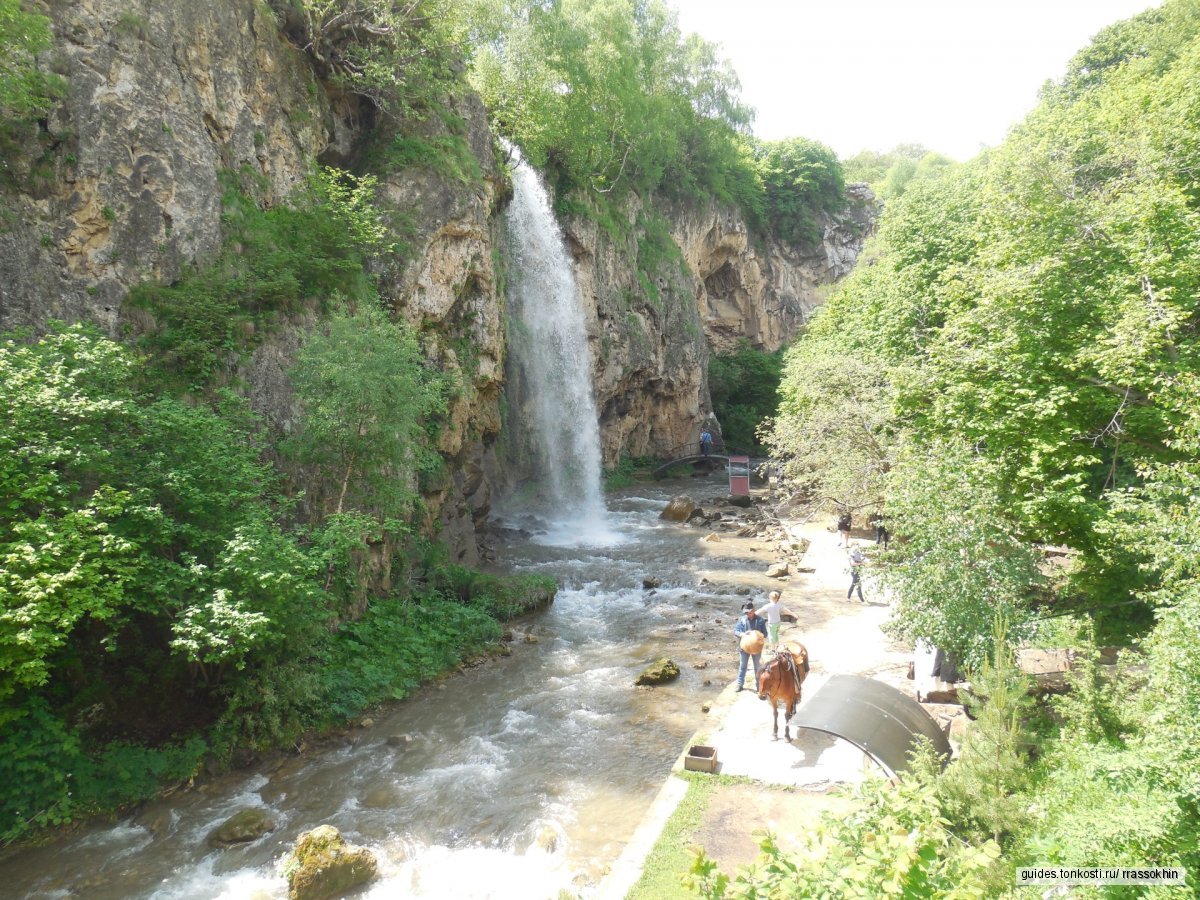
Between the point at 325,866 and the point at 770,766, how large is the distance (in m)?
5.74

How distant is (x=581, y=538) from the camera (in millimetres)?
25531

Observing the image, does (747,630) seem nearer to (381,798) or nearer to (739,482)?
(381,798)

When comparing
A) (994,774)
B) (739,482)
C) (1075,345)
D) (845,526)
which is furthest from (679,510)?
(994,774)

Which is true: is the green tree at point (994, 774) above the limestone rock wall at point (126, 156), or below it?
below

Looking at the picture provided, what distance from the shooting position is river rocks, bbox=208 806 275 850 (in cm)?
855

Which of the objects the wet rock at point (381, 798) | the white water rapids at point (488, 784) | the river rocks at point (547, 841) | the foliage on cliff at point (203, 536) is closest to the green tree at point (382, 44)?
the foliage on cliff at point (203, 536)

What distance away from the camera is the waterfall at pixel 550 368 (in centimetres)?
2789

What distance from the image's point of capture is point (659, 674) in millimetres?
13266

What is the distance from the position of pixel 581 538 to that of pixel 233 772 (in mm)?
16342

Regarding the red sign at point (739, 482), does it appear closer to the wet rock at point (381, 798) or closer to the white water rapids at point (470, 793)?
the white water rapids at point (470, 793)

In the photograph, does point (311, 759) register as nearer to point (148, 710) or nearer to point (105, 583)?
point (148, 710)

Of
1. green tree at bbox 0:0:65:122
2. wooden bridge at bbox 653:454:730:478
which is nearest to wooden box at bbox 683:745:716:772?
green tree at bbox 0:0:65:122

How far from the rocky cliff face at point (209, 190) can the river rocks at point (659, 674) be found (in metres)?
7.66

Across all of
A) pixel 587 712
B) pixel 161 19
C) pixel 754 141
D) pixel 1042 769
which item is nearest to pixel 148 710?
pixel 587 712
